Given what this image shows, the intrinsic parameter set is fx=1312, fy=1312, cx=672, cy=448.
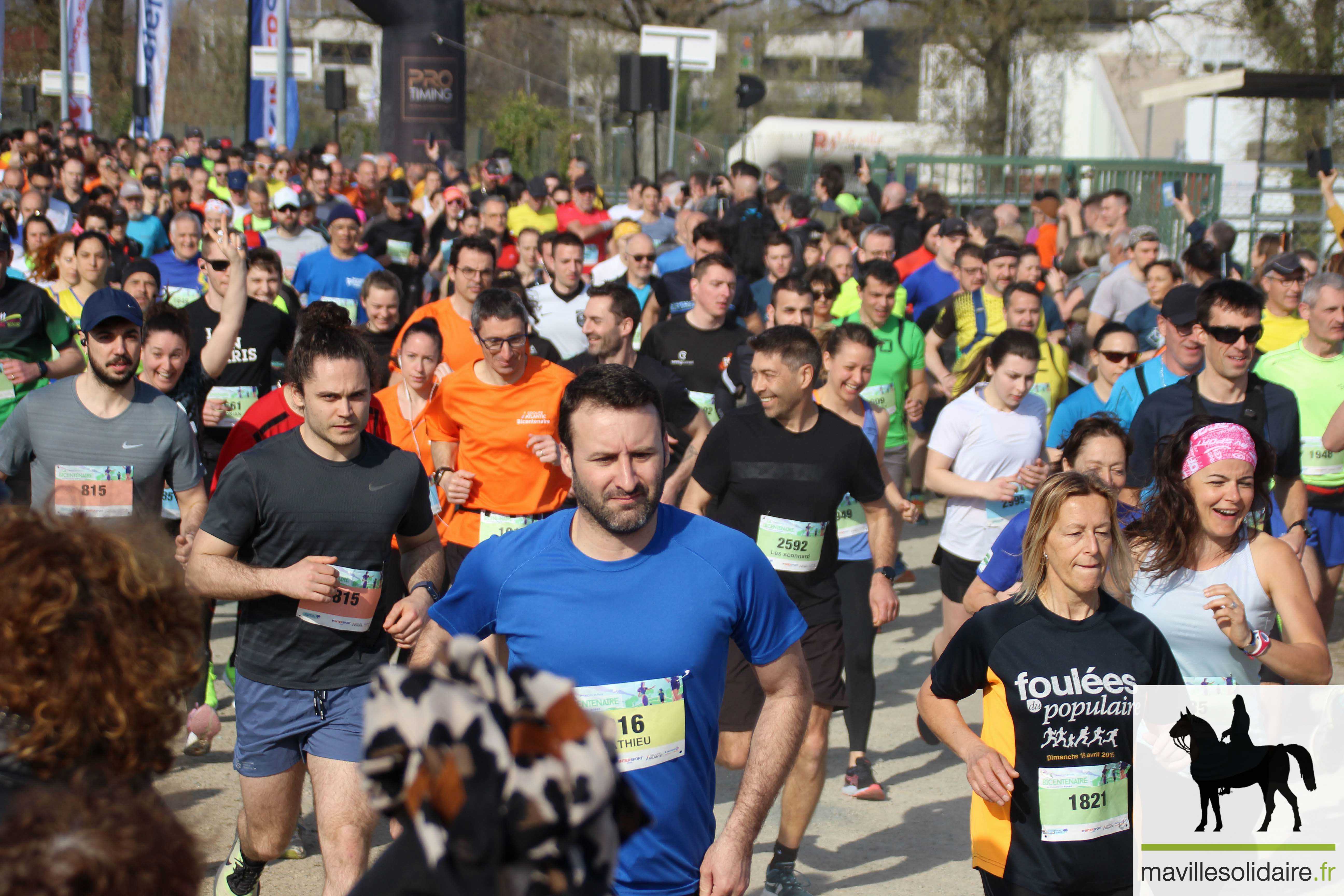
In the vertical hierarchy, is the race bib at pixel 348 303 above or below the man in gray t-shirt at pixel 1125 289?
below

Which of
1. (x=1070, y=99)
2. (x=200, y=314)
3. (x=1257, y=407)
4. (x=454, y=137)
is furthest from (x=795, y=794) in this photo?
(x=1070, y=99)

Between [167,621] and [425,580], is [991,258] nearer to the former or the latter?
[425,580]

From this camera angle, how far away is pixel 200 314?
7.27 metres

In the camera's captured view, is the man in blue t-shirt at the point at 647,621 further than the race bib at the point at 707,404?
No

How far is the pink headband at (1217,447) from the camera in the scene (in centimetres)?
383

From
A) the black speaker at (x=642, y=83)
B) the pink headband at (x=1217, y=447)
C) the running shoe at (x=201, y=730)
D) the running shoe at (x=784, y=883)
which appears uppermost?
the black speaker at (x=642, y=83)

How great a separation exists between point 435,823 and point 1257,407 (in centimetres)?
460

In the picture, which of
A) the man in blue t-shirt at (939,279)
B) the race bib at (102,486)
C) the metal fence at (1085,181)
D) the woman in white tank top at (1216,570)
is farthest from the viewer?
the metal fence at (1085,181)

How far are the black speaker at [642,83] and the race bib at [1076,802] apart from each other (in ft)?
43.7

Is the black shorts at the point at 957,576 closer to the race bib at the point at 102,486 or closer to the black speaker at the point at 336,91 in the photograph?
the race bib at the point at 102,486

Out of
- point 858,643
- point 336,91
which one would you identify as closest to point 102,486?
point 858,643

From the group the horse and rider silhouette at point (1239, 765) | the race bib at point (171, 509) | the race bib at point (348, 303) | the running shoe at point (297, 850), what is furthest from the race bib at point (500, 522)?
the race bib at point (348, 303)

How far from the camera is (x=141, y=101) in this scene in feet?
87.4

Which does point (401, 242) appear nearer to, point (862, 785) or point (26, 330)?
point (26, 330)
